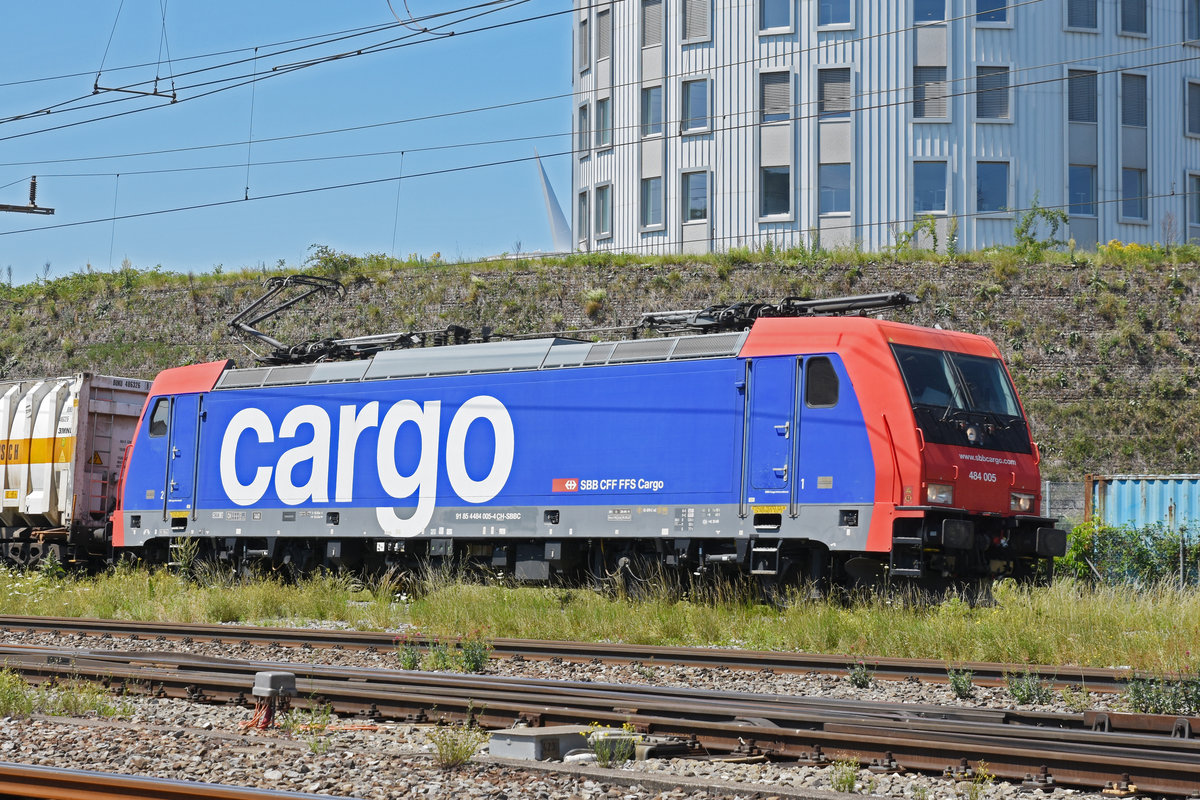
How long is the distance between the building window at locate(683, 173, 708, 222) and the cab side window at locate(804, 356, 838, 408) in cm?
2699

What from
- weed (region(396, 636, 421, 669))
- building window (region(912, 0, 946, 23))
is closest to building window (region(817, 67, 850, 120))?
building window (region(912, 0, 946, 23))

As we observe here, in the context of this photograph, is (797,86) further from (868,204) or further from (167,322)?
(167,322)

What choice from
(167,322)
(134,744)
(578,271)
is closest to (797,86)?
(578,271)

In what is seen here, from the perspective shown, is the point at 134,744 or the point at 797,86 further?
the point at 797,86

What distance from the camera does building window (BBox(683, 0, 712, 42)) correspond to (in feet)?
140

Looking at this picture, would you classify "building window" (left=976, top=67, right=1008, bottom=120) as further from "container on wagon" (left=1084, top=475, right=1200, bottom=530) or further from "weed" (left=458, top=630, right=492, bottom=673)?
"weed" (left=458, top=630, right=492, bottom=673)

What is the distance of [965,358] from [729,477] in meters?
3.13

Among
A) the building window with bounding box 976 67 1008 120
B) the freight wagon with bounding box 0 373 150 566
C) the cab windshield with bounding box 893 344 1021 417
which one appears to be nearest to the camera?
the cab windshield with bounding box 893 344 1021 417

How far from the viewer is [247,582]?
20391 millimetres

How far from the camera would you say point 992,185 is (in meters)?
40.7

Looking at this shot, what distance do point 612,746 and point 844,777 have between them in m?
1.42

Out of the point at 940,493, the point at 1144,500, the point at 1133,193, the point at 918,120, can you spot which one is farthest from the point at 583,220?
the point at 940,493

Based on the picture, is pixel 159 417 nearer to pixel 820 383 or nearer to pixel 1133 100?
pixel 820 383

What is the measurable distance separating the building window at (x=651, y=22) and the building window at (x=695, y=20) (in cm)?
96
